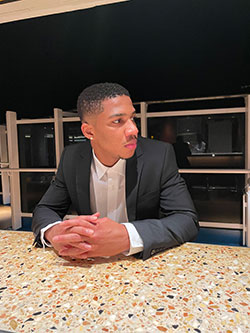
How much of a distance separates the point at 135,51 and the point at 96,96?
8.56 feet

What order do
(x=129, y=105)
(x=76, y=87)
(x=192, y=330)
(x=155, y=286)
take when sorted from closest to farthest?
1. (x=192, y=330)
2. (x=155, y=286)
3. (x=129, y=105)
4. (x=76, y=87)

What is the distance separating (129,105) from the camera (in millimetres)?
883

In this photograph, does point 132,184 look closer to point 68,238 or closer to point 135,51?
point 68,238

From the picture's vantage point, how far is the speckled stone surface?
15.9 inches

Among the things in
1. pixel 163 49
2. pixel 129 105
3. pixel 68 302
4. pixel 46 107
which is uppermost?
pixel 163 49

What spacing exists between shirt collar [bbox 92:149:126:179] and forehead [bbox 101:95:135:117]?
257 millimetres

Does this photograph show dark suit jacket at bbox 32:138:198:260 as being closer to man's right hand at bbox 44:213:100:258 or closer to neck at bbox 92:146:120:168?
neck at bbox 92:146:120:168

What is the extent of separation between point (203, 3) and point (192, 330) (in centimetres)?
257

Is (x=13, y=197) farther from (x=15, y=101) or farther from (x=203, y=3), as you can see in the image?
(x=203, y=3)

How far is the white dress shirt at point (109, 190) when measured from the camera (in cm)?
110

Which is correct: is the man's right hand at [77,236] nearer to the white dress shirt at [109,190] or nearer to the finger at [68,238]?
the finger at [68,238]

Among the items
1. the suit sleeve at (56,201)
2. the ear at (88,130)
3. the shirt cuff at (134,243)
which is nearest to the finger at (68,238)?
the shirt cuff at (134,243)

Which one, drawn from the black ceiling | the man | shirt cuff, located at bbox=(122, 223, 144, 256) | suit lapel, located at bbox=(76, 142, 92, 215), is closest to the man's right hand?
the man

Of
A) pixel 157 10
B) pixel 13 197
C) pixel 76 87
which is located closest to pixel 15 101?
pixel 76 87
